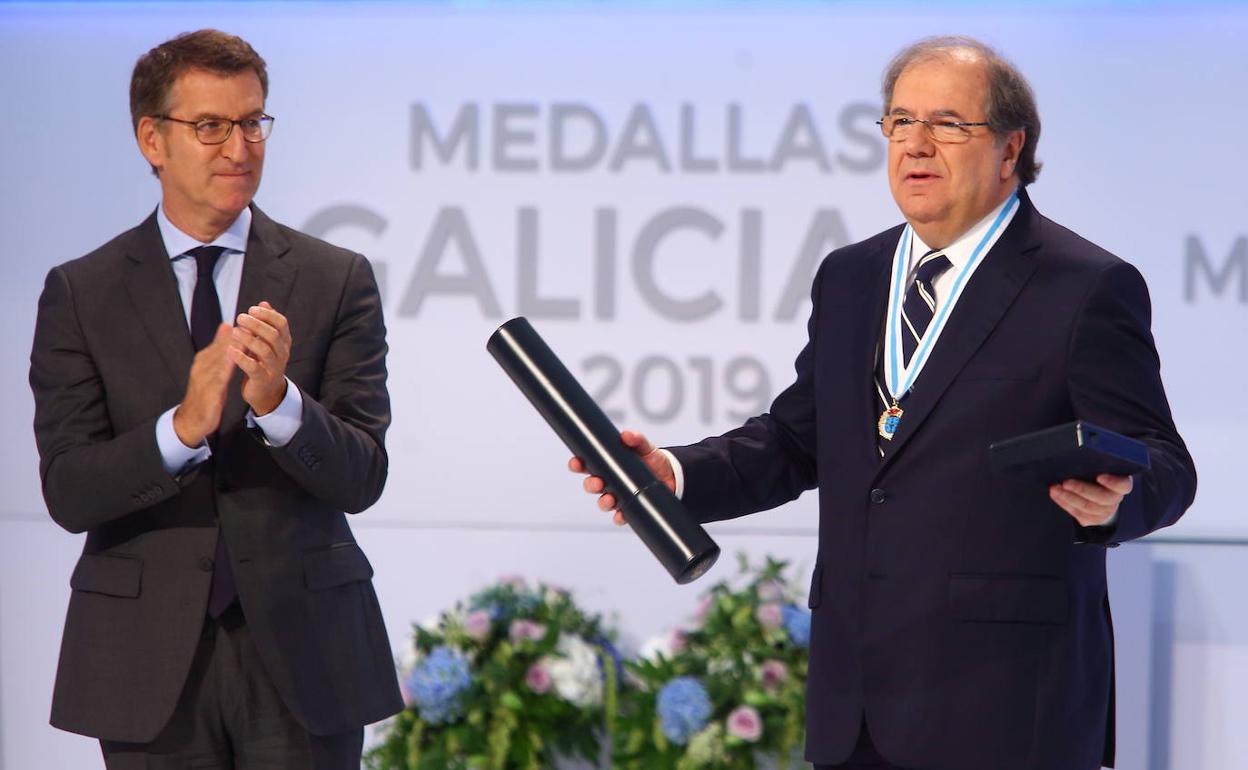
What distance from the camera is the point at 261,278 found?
8.29 feet

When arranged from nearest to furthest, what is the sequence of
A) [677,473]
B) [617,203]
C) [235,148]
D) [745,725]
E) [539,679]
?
[677,473], [235,148], [745,725], [539,679], [617,203]

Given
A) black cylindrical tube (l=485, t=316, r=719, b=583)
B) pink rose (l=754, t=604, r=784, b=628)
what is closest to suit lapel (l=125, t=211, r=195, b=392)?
black cylindrical tube (l=485, t=316, r=719, b=583)

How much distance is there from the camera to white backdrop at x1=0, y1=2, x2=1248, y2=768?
4195 millimetres

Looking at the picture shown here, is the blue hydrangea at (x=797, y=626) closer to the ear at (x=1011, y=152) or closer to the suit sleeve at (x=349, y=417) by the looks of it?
the suit sleeve at (x=349, y=417)

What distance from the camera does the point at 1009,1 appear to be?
423 centimetres

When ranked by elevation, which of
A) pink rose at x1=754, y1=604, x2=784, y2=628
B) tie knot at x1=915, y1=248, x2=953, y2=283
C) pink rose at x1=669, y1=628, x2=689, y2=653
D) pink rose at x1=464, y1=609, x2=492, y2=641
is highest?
tie knot at x1=915, y1=248, x2=953, y2=283

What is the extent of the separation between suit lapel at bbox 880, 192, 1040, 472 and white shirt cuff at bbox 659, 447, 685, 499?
0.33 meters

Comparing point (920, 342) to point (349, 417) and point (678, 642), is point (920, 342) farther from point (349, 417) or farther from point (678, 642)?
point (678, 642)

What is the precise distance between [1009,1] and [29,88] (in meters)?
2.87

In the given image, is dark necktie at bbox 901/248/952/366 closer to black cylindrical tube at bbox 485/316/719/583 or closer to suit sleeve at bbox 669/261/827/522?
suit sleeve at bbox 669/261/827/522

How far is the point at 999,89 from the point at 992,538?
692 mm

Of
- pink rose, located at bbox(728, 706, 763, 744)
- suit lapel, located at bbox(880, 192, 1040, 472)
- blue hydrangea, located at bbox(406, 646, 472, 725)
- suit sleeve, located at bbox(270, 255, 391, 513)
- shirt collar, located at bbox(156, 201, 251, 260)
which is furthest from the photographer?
blue hydrangea, located at bbox(406, 646, 472, 725)

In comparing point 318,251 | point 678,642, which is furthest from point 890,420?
point 678,642

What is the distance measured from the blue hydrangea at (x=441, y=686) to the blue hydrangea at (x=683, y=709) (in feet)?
1.65
